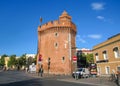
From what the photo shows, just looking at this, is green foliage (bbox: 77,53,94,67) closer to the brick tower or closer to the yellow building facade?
the brick tower

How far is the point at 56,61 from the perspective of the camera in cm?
4666

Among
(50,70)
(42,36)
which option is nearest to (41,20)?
(42,36)

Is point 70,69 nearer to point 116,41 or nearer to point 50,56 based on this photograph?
point 50,56

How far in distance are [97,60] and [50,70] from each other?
48.4 ft

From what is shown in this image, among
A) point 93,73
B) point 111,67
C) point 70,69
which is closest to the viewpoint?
point 111,67

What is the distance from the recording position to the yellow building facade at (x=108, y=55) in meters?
29.4

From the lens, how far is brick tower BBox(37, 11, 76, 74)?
46.3 metres

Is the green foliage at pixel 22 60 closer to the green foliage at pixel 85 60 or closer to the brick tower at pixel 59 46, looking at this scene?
the green foliage at pixel 85 60

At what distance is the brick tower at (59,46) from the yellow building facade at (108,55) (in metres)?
9.47

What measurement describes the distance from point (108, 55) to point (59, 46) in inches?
678

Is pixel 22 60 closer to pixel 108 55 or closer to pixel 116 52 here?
pixel 108 55

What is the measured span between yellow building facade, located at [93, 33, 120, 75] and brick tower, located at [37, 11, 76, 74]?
9.47 metres

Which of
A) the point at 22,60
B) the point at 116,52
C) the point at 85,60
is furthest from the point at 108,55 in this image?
the point at 22,60

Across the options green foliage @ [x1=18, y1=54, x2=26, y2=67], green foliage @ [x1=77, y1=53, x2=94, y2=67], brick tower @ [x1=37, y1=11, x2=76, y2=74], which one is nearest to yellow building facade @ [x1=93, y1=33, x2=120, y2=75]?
brick tower @ [x1=37, y1=11, x2=76, y2=74]
